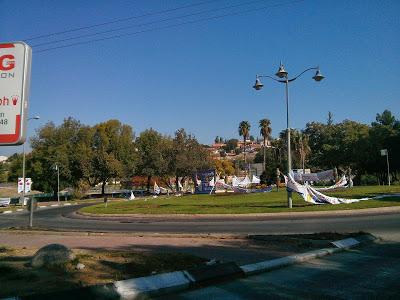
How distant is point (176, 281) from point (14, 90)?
382 centimetres

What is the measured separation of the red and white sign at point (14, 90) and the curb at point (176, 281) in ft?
7.22

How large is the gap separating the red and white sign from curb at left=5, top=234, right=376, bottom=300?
220 cm

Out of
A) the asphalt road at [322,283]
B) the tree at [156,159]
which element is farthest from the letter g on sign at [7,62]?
the tree at [156,159]

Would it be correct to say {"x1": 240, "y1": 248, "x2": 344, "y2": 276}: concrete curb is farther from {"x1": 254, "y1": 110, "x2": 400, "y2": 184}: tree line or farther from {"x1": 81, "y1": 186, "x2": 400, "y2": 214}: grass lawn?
{"x1": 254, "y1": 110, "x2": 400, "y2": 184}: tree line

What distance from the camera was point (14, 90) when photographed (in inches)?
234

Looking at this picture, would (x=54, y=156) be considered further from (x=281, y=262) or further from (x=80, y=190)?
(x=281, y=262)

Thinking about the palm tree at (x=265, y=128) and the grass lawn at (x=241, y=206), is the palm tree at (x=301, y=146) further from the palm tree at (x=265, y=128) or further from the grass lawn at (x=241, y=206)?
the grass lawn at (x=241, y=206)

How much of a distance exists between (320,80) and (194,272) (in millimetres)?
19887

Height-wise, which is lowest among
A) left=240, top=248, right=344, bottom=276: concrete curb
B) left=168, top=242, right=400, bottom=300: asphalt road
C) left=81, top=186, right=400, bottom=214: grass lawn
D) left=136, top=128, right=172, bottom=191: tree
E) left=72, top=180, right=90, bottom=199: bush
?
left=168, top=242, right=400, bottom=300: asphalt road

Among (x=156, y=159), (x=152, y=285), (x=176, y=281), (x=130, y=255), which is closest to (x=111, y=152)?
(x=156, y=159)

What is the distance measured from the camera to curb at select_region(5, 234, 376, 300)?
671cm

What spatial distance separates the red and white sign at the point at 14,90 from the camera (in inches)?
229

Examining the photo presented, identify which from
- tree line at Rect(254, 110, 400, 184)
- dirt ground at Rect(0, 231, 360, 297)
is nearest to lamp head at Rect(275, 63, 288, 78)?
dirt ground at Rect(0, 231, 360, 297)

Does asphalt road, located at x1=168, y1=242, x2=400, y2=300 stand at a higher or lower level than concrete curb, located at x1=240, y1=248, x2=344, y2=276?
lower
